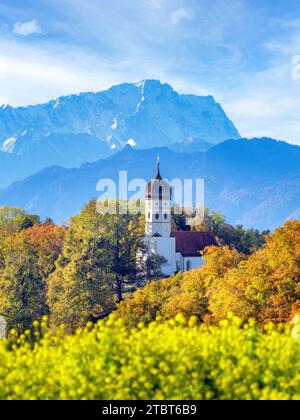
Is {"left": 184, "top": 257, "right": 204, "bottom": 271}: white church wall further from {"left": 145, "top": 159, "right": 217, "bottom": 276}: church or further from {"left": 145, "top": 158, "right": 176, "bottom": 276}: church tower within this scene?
{"left": 145, "top": 158, "right": 176, "bottom": 276}: church tower

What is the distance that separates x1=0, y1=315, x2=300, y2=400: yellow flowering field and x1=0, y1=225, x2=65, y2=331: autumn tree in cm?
4111

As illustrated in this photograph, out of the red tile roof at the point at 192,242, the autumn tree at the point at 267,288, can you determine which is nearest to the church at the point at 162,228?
the red tile roof at the point at 192,242

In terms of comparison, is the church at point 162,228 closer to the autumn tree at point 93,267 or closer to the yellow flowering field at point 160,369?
the autumn tree at point 93,267

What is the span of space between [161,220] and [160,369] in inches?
2985

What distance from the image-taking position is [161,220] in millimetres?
87312

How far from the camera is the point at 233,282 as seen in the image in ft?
130

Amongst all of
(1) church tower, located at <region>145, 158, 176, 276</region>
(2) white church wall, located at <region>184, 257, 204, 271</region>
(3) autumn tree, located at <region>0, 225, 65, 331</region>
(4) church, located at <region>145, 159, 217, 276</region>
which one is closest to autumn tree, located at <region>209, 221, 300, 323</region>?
(3) autumn tree, located at <region>0, 225, 65, 331</region>

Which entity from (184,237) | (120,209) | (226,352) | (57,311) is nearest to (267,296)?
(57,311)

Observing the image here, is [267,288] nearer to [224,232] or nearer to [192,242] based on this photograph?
[192,242]

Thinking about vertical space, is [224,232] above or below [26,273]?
above

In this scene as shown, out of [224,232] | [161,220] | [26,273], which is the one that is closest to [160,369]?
A: [26,273]

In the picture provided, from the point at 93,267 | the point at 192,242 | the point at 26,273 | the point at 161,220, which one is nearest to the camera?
the point at 26,273

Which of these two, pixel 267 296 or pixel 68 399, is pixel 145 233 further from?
pixel 68 399

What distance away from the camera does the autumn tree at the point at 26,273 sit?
178ft
